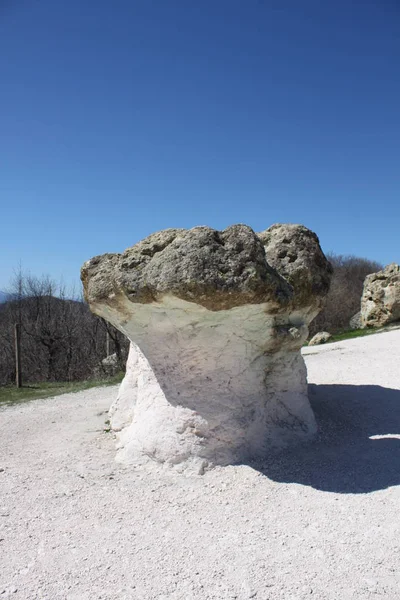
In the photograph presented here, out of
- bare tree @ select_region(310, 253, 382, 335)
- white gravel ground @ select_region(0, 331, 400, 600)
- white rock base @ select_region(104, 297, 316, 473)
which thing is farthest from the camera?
bare tree @ select_region(310, 253, 382, 335)

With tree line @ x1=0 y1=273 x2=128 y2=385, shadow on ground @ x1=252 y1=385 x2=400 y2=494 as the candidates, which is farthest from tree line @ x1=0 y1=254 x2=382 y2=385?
shadow on ground @ x1=252 y1=385 x2=400 y2=494

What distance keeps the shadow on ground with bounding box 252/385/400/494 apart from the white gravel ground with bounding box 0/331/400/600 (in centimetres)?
1

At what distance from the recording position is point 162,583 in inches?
110

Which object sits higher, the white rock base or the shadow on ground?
the white rock base

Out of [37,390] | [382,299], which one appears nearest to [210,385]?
[37,390]

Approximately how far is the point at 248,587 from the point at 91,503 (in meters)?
1.48

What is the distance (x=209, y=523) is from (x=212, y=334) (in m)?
1.51

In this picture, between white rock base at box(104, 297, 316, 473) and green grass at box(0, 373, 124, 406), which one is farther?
green grass at box(0, 373, 124, 406)

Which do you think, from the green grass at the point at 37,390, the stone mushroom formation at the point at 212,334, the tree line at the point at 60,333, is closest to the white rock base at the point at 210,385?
the stone mushroom formation at the point at 212,334

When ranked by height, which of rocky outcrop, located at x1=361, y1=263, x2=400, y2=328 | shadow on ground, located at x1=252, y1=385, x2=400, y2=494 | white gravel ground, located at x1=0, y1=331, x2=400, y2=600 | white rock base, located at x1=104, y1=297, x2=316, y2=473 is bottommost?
white gravel ground, located at x1=0, y1=331, x2=400, y2=600

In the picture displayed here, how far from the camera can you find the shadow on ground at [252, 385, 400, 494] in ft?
12.8

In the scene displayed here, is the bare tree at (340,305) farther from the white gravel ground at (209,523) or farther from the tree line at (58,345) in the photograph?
the white gravel ground at (209,523)

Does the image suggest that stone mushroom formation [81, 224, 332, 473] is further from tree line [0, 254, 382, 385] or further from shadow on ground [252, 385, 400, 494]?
tree line [0, 254, 382, 385]

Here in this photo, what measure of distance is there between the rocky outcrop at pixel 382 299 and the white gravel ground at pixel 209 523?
1075cm
